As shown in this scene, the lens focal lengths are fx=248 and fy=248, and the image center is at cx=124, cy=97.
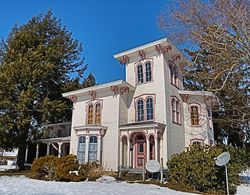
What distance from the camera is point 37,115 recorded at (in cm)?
2439

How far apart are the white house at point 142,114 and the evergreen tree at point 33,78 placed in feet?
14.8

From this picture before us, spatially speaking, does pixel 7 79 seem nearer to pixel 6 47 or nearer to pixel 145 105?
pixel 6 47

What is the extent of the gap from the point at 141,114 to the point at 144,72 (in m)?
3.47

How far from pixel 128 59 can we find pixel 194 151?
10.7m

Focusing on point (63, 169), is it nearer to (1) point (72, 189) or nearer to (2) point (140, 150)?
(1) point (72, 189)

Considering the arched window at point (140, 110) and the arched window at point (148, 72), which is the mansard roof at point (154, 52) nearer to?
the arched window at point (148, 72)

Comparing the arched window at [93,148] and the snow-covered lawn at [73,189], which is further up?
Result: the arched window at [93,148]

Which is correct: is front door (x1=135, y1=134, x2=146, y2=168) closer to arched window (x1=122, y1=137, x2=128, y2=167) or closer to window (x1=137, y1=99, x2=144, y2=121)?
arched window (x1=122, y1=137, x2=128, y2=167)

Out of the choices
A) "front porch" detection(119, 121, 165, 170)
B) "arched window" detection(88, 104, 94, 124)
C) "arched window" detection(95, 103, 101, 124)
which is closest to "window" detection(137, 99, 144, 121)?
"front porch" detection(119, 121, 165, 170)

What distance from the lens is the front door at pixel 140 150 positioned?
1836 centimetres

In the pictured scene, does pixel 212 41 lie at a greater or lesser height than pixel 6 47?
lesser

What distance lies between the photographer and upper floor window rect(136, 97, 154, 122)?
18891mm

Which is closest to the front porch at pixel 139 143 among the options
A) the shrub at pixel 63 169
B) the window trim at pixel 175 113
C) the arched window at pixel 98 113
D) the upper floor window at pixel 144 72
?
the window trim at pixel 175 113

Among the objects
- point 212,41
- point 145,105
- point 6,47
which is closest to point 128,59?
point 145,105
